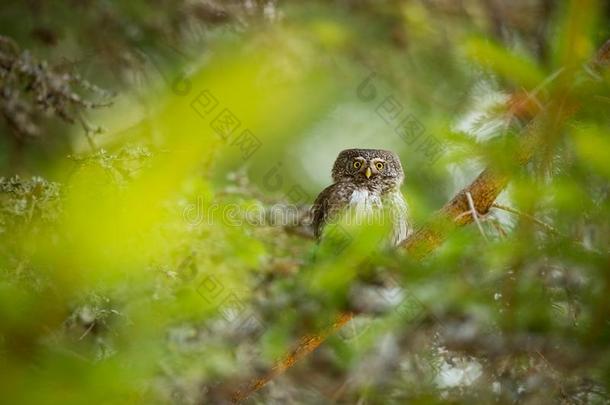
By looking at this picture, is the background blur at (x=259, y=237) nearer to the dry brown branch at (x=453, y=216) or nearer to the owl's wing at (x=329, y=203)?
the dry brown branch at (x=453, y=216)

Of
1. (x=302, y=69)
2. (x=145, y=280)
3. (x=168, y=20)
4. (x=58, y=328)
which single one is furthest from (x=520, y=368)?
(x=168, y=20)

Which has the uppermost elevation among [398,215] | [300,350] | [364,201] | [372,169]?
[372,169]

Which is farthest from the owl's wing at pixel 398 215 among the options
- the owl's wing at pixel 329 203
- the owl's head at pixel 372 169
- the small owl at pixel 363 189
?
the owl's wing at pixel 329 203

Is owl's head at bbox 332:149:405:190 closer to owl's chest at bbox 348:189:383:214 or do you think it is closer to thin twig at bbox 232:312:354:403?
owl's chest at bbox 348:189:383:214

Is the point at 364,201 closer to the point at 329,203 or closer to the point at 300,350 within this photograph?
the point at 329,203

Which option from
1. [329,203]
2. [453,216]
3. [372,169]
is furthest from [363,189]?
[453,216]
